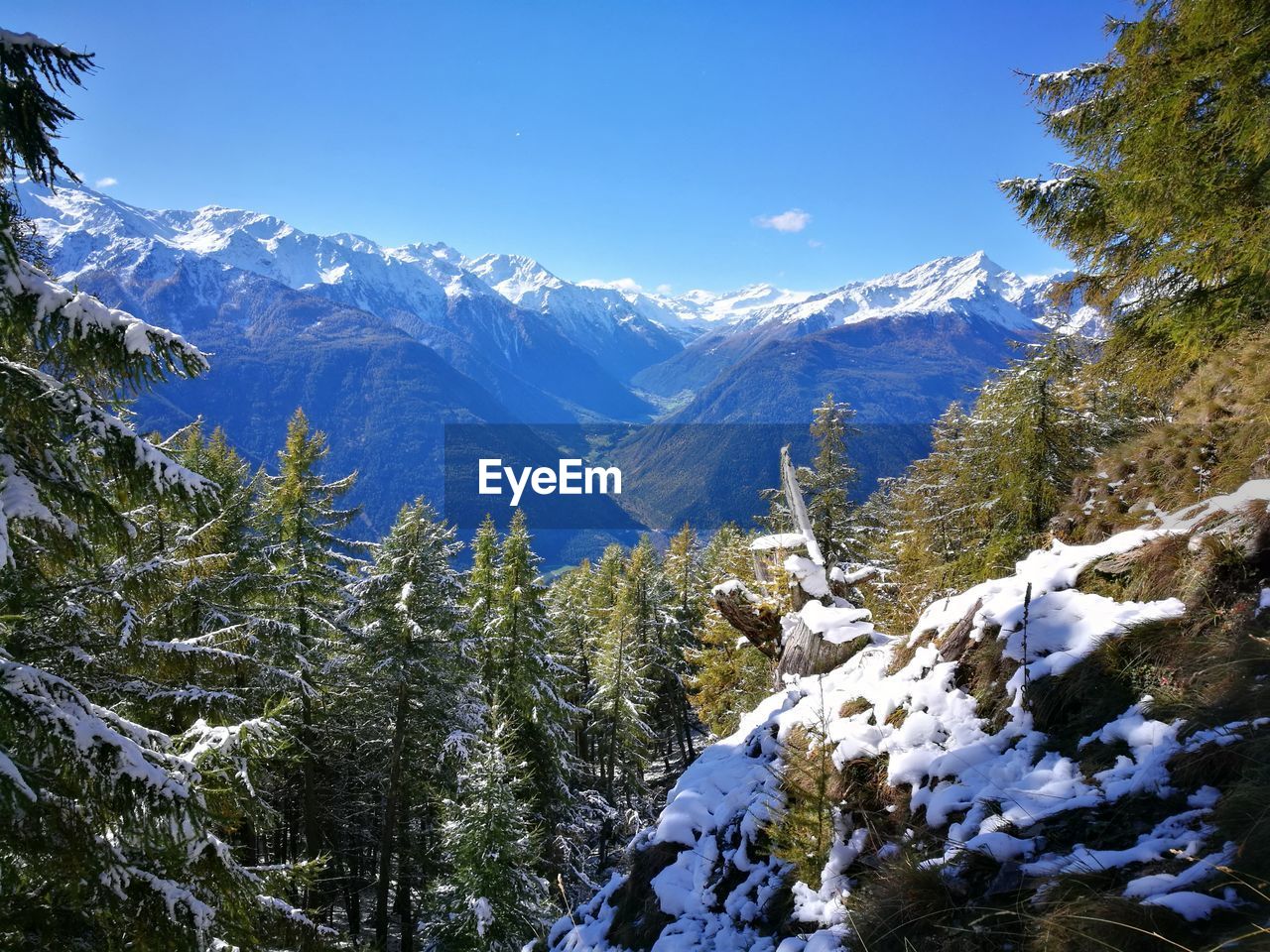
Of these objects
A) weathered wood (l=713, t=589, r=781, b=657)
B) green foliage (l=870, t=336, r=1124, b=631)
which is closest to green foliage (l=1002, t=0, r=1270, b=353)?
green foliage (l=870, t=336, r=1124, b=631)

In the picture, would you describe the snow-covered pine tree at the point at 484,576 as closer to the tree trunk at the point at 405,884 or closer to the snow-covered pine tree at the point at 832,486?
the tree trunk at the point at 405,884

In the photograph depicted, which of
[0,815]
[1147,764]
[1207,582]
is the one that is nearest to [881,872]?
[1147,764]

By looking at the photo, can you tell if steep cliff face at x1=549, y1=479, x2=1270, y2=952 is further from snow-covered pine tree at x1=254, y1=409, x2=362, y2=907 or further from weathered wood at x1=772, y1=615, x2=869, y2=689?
snow-covered pine tree at x1=254, y1=409, x2=362, y2=907

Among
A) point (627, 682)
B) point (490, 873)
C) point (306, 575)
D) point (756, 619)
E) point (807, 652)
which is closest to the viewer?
point (807, 652)

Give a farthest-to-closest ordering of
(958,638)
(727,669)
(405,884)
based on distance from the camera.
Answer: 1. (727,669)
2. (405,884)
3. (958,638)

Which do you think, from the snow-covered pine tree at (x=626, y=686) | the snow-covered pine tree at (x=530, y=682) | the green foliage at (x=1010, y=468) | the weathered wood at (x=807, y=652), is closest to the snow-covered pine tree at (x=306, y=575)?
the snow-covered pine tree at (x=530, y=682)

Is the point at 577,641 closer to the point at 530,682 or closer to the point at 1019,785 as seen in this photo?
the point at 530,682

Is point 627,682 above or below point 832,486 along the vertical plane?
below

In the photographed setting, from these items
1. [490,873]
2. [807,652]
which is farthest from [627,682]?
[807,652]

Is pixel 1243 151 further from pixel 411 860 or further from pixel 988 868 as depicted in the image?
pixel 411 860
